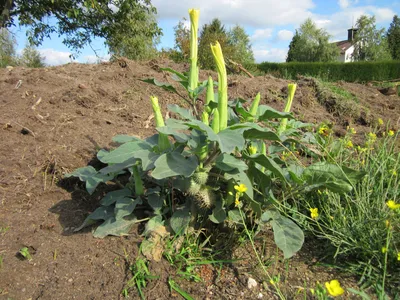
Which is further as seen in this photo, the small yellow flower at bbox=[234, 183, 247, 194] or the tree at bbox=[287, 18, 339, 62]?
the tree at bbox=[287, 18, 339, 62]

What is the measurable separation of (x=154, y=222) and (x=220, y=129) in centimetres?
63

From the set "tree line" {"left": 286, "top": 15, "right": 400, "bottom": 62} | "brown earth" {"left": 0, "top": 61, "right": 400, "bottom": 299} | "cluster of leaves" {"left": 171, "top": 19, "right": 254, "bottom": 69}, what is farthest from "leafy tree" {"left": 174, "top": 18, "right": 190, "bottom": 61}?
"tree line" {"left": 286, "top": 15, "right": 400, "bottom": 62}

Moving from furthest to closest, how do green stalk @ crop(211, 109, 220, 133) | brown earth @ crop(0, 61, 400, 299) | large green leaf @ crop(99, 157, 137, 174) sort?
large green leaf @ crop(99, 157, 137, 174)
brown earth @ crop(0, 61, 400, 299)
green stalk @ crop(211, 109, 220, 133)

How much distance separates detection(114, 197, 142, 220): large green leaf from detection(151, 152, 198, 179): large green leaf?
17.5 inches

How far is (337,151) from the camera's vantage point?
209 centimetres

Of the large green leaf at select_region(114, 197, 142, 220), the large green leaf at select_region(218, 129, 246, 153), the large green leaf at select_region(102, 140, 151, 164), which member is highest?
the large green leaf at select_region(218, 129, 246, 153)

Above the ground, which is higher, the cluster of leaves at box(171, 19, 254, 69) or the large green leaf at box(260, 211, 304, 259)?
the cluster of leaves at box(171, 19, 254, 69)

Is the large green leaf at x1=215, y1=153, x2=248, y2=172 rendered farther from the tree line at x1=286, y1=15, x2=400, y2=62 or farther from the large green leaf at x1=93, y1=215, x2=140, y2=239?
the tree line at x1=286, y1=15, x2=400, y2=62

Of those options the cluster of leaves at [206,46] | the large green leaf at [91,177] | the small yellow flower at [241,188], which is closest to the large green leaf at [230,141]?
the small yellow flower at [241,188]

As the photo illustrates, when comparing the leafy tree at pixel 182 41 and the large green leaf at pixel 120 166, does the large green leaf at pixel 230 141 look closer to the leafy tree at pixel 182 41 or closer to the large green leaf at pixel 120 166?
the large green leaf at pixel 120 166

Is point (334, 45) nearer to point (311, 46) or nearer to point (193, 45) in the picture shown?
point (311, 46)

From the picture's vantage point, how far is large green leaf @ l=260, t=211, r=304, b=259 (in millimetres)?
1364

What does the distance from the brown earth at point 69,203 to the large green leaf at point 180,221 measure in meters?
0.18

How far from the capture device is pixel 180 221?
165 cm
